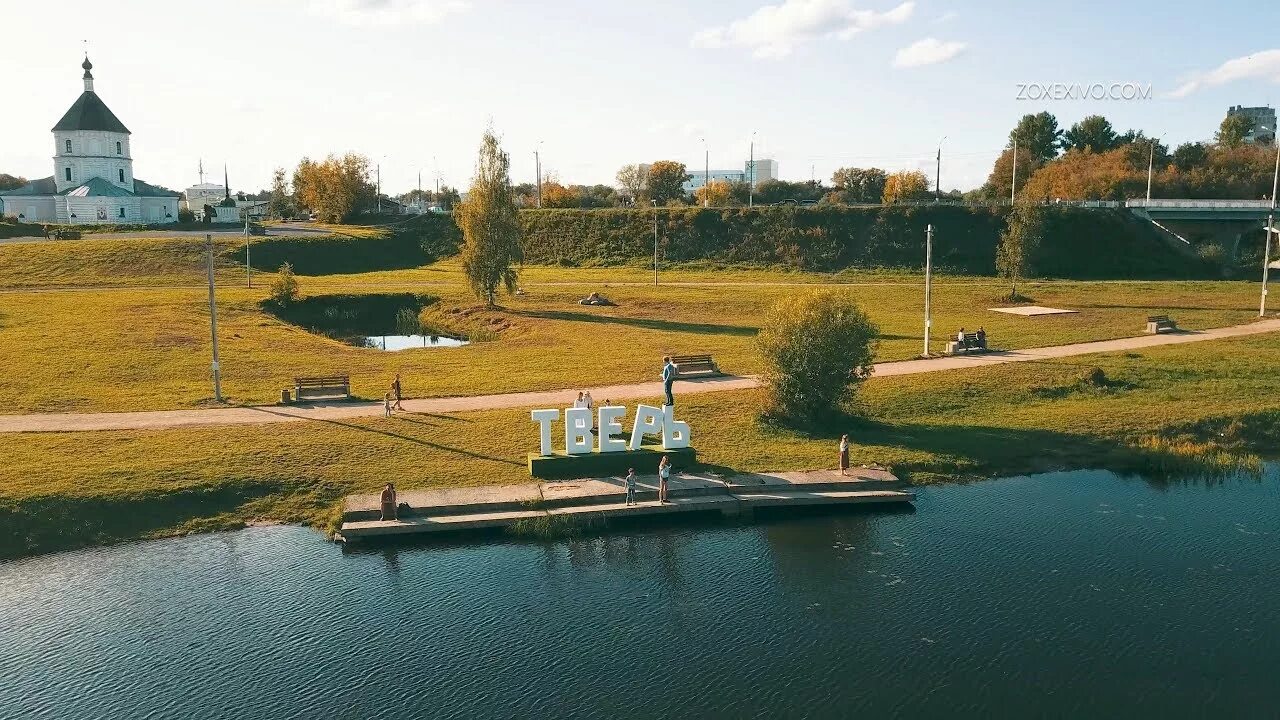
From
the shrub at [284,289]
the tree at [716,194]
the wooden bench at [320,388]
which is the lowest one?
the wooden bench at [320,388]

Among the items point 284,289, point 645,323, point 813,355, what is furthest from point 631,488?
point 284,289

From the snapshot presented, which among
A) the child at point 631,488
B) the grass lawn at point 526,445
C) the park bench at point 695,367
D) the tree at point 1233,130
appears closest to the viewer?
the grass lawn at point 526,445

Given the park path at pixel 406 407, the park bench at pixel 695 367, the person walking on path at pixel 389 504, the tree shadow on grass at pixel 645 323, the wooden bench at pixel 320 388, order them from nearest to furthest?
the person walking on path at pixel 389 504, the park path at pixel 406 407, the wooden bench at pixel 320 388, the park bench at pixel 695 367, the tree shadow on grass at pixel 645 323

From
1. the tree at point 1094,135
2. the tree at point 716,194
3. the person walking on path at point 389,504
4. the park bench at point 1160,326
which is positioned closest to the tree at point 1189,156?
the tree at point 1094,135

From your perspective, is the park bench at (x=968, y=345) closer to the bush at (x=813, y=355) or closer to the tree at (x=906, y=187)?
the bush at (x=813, y=355)

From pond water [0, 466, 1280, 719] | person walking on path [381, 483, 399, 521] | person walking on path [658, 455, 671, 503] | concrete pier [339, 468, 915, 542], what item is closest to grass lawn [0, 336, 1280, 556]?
concrete pier [339, 468, 915, 542]

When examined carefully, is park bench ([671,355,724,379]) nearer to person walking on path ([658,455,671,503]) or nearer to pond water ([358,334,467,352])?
person walking on path ([658,455,671,503])

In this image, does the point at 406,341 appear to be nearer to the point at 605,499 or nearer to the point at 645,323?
the point at 645,323

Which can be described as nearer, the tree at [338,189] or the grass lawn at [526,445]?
the grass lawn at [526,445]
